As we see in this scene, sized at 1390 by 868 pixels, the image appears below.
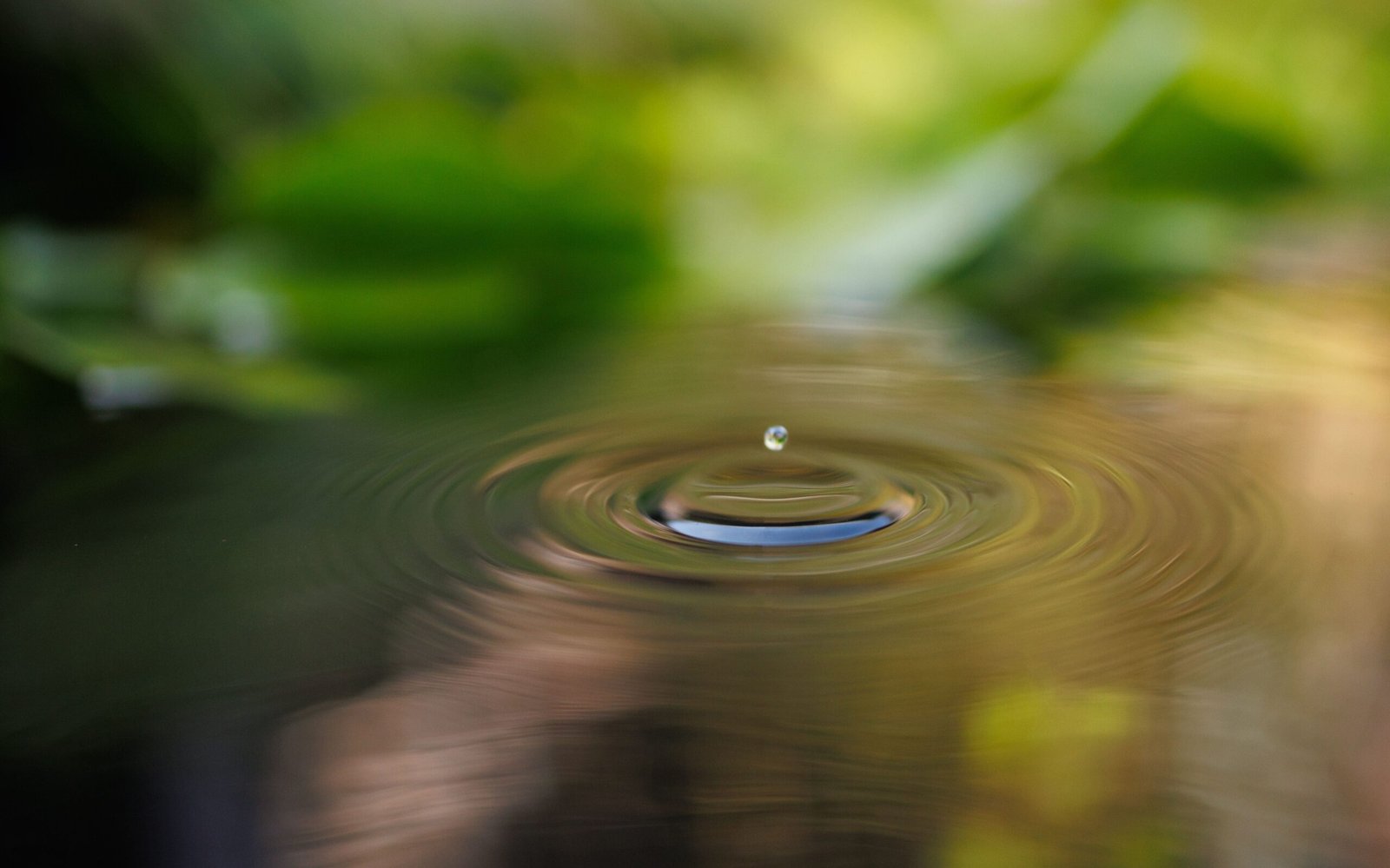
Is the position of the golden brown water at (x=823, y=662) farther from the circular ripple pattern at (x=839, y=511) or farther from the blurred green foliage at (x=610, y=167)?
the blurred green foliage at (x=610, y=167)

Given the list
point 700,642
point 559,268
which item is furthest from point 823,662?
point 559,268

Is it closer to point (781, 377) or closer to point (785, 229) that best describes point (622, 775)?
point (781, 377)

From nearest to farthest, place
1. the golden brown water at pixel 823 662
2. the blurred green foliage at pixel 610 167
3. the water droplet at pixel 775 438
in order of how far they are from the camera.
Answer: the golden brown water at pixel 823 662
the water droplet at pixel 775 438
the blurred green foliage at pixel 610 167

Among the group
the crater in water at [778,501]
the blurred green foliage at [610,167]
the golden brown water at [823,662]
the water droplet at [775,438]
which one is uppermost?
the blurred green foliage at [610,167]

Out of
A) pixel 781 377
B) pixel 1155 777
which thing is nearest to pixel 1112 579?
pixel 1155 777

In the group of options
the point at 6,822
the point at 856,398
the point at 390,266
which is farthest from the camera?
the point at 390,266

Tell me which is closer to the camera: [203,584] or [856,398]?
[203,584]

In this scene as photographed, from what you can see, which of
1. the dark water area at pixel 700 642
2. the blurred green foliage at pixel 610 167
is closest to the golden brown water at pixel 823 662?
the dark water area at pixel 700 642
